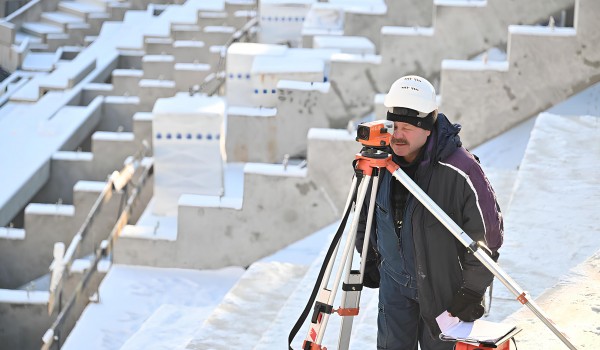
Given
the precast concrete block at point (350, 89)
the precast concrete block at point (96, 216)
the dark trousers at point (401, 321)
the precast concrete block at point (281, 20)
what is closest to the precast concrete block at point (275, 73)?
the precast concrete block at point (350, 89)

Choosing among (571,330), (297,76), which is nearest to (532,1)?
(297,76)

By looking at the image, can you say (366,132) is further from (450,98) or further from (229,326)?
(450,98)

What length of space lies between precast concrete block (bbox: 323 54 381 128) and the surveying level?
27.9 ft

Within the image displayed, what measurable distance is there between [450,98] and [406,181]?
6.47 m

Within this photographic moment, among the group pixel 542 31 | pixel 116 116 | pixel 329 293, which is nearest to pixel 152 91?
pixel 116 116

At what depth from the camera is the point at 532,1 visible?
11.7 metres

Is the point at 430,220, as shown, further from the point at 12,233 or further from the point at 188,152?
the point at 12,233

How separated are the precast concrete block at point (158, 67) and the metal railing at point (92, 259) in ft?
15.1

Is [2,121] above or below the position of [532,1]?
below

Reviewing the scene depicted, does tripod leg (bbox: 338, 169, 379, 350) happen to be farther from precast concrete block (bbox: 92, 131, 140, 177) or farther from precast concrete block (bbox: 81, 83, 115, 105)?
precast concrete block (bbox: 81, 83, 115, 105)

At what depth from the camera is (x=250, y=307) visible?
7.96 meters

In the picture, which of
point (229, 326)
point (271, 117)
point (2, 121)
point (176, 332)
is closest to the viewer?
point (229, 326)

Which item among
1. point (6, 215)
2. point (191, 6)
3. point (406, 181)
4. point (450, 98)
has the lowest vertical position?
point (6, 215)

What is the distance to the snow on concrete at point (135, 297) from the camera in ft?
32.4
